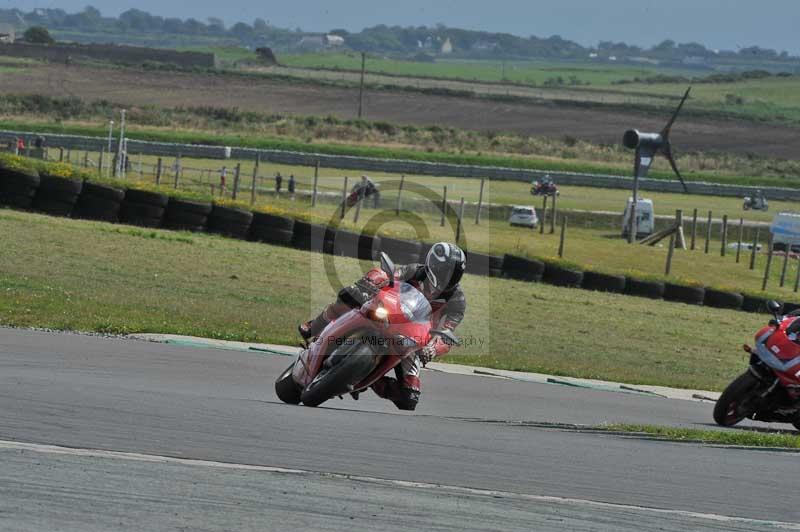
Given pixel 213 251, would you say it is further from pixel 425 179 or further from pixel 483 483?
pixel 425 179

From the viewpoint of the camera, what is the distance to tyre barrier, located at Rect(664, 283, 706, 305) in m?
29.6

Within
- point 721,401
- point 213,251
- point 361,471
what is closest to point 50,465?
point 361,471

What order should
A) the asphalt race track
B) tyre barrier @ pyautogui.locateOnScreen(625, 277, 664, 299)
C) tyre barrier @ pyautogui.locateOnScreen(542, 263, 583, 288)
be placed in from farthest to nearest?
tyre barrier @ pyautogui.locateOnScreen(625, 277, 664, 299) < tyre barrier @ pyautogui.locateOnScreen(542, 263, 583, 288) < the asphalt race track

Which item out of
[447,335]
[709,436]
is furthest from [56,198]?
[709,436]

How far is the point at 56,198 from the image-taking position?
25812 mm

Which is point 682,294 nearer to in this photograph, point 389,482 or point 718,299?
point 718,299

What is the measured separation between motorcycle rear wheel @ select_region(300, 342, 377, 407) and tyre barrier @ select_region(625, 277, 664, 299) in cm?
2007

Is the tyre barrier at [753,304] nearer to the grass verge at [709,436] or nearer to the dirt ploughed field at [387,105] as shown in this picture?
the grass verge at [709,436]

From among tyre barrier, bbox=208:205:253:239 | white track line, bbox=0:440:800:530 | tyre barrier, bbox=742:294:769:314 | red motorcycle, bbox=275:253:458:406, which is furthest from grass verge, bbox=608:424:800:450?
tyre barrier, bbox=742:294:769:314

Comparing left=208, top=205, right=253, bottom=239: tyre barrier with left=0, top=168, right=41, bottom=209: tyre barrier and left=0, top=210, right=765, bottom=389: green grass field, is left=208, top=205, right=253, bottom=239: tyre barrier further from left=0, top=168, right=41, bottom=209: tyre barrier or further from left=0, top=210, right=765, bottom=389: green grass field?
left=0, top=168, right=41, bottom=209: tyre barrier

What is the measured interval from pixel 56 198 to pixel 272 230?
4294mm

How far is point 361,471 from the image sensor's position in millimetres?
7000

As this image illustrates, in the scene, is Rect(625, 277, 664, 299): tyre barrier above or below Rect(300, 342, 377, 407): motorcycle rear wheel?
below

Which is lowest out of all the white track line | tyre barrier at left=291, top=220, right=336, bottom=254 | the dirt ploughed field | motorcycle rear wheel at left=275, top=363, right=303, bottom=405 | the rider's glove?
the dirt ploughed field
